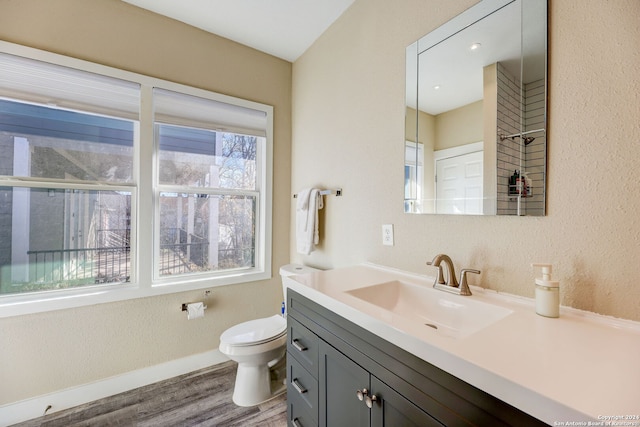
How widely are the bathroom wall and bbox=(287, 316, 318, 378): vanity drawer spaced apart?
59cm

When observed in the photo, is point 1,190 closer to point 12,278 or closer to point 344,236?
point 12,278

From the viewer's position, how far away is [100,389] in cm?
172

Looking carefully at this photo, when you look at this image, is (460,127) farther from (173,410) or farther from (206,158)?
(173,410)

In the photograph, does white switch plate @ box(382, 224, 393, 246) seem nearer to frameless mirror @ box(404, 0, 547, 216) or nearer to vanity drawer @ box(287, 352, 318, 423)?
frameless mirror @ box(404, 0, 547, 216)

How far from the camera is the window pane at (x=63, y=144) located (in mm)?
1567

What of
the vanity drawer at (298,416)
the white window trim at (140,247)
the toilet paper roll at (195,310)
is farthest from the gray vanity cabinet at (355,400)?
the white window trim at (140,247)

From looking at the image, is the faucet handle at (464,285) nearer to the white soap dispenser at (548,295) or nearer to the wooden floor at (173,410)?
the white soap dispenser at (548,295)

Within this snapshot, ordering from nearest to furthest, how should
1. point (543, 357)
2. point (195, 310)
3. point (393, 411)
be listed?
point (543, 357), point (393, 411), point (195, 310)

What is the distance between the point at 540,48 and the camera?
898mm

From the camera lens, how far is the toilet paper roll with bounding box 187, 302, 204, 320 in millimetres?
1954

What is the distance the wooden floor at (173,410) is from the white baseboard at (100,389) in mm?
35

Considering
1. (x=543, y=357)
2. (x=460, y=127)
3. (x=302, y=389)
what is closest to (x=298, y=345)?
(x=302, y=389)

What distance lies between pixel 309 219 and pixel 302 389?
1083mm

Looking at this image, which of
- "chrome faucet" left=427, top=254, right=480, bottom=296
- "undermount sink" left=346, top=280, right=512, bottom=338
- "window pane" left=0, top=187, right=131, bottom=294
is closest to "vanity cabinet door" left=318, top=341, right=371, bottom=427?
"undermount sink" left=346, top=280, right=512, bottom=338
